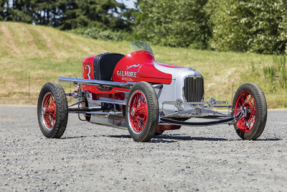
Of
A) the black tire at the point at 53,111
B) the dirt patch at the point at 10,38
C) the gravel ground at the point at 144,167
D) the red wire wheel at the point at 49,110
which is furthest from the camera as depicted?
the dirt patch at the point at 10,38

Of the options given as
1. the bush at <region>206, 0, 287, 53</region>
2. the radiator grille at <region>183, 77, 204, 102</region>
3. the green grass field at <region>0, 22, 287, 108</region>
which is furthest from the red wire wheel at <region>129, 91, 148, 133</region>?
the bush at <region>206, 0, 287, 53</region>

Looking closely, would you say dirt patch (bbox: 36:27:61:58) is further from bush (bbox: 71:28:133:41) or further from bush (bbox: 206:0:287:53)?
bush (bbox: 206:0:287:53)

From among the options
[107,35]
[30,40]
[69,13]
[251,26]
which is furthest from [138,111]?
[69,13]

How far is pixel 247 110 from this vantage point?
27.0 ft

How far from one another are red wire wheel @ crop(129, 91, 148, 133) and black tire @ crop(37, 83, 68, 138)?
5.13 feet

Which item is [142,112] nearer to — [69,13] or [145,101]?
→ [145,101]

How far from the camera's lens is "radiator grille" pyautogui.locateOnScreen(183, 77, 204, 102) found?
807 cm

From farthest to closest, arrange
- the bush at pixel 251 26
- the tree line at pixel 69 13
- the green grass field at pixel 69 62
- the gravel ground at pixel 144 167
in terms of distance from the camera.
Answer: the tree line at pixel 69 13 → the bush at pixel 251 26 → the green grass field at pixel 69 62 → the gravel ground at pixel 144 167

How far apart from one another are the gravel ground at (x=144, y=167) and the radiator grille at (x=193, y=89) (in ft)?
3.74

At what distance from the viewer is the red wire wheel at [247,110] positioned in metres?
8.20

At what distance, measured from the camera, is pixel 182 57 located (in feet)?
134

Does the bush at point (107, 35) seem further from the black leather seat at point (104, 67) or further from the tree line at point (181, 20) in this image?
the black leather seat at point (104, 67)

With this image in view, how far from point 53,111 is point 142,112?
2.41 meters

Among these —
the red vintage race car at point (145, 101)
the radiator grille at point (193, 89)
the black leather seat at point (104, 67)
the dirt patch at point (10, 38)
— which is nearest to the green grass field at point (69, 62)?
the dirt patch at point (10, 38)
